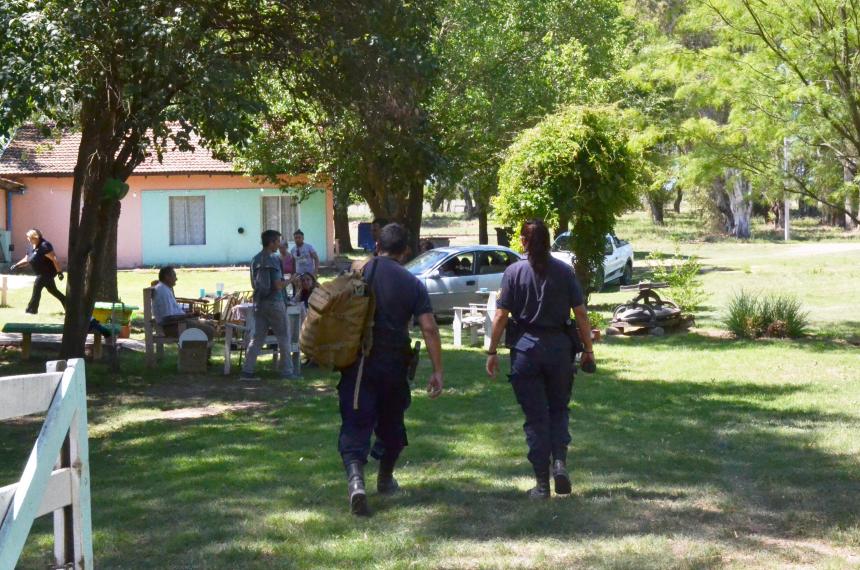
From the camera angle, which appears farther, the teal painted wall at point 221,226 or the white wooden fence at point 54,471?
the teal painted wall at point 221,226

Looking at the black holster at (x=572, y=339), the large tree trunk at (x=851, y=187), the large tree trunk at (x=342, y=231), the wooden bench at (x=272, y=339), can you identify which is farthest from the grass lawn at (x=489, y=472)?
the large tree trunk at (x=342, y=231)

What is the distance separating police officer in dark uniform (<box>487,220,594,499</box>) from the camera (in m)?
7.48

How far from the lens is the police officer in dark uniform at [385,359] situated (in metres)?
7.20

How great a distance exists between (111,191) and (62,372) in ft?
32.0

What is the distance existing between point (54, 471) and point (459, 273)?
58.9 feet

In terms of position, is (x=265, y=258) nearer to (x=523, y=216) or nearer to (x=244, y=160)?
(x=523, y=216)

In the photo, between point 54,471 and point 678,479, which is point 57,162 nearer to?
point 678,479

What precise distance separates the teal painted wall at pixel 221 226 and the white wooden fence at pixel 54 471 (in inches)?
1314

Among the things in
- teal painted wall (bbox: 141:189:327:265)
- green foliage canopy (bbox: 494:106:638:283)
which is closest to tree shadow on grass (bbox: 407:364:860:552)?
green foliage canopy (bbox: 494:106:638:283)

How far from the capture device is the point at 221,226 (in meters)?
37.6

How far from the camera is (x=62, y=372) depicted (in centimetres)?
402

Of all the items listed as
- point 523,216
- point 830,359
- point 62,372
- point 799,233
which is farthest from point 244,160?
point 799,233

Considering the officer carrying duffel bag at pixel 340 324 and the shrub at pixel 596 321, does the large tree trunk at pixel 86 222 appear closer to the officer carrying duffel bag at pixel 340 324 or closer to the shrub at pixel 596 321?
the officer carrying duffel bag at pixel 340 324

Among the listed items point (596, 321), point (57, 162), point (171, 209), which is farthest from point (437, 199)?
point (596, 321)
